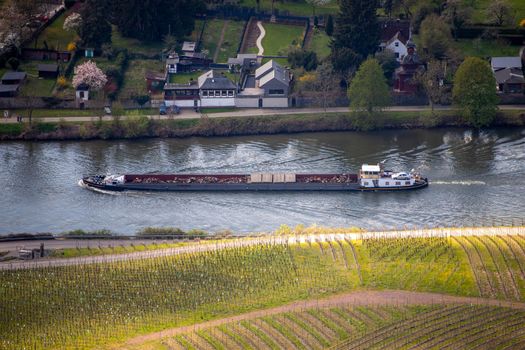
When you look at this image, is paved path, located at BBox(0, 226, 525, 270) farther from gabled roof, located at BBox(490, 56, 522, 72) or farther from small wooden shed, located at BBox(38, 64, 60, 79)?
small wooden shed, located at BBox(38, 64, 60, 79)

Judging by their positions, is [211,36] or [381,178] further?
[211,36]

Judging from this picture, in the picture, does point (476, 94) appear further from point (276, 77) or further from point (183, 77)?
point (183, 77)

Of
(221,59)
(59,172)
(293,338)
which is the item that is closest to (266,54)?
(221,59)

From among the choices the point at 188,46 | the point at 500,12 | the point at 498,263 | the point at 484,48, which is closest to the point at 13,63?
the point at 188,46

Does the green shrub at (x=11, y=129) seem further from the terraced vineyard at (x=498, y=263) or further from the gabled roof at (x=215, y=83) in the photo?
the terraced vineyard at (x=498, y=263)

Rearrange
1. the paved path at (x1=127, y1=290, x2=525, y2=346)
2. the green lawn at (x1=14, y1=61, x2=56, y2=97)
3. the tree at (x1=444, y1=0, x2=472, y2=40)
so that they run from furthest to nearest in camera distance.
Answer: the tree at (x1=444, y1=0, x2=472, y2=40) → the green lawn at (x1=14, y1=61, x2=56, y2=97) → the paved path at (x1=127, y1=290, x2=525, y2=346)

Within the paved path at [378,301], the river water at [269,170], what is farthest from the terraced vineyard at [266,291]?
the river water at [269,170]

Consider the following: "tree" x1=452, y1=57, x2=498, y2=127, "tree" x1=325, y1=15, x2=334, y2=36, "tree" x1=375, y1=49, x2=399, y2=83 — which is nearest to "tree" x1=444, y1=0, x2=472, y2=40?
"tree" x1=375, y1=49, x2=399, y2=83

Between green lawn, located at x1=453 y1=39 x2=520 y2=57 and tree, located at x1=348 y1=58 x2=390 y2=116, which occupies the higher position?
green lawn, located at x1=453 y1=39 x2=520 y2=57
